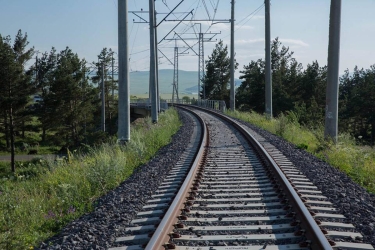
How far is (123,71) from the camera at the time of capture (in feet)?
43.5

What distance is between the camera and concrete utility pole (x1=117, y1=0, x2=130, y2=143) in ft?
42.8

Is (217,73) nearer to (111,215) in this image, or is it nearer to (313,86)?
(313,86)

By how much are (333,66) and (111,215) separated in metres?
10.1

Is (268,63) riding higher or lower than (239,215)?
higher

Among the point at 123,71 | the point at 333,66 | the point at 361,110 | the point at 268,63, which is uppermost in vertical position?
the point at 268,63

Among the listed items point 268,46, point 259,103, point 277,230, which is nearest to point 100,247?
point 277,230

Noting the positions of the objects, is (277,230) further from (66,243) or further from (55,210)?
(55,210)

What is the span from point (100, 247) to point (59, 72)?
213ft

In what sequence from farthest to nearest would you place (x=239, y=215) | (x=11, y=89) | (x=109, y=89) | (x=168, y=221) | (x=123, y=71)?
(x=109, y=89) < (x=11, y=89) < (x=123, y=71) < (x=239, y=215) < (x=168, y=221)

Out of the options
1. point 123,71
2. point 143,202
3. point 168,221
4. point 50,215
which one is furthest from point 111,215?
point 123,71

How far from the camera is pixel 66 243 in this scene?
5.43 meters

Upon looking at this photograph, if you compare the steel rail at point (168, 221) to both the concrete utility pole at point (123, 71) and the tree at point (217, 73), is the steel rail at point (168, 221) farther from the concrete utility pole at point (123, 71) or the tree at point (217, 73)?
the tree at point (217, 73)

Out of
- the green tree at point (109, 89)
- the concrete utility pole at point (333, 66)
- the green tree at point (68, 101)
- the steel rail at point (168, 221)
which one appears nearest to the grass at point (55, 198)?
the steel rail at point (168, 221)

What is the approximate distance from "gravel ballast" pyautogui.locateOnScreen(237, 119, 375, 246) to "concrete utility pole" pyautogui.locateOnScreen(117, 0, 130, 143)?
4686 mm
